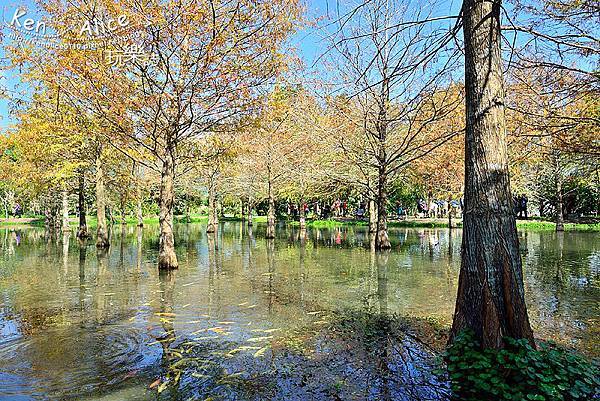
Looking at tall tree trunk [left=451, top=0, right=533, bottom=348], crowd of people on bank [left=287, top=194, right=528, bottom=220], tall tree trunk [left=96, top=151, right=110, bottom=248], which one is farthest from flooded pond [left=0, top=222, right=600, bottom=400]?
crowd of people on bank [left=287, top=194, right=528, bottom=220]

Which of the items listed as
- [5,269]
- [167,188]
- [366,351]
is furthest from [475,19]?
[5,269]

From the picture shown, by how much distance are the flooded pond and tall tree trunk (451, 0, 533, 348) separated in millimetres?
1074

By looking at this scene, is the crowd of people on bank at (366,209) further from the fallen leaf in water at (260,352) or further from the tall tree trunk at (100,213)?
the fallen leaf in water at (260,352)

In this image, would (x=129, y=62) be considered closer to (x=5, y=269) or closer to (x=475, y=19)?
(x=5, y=269)

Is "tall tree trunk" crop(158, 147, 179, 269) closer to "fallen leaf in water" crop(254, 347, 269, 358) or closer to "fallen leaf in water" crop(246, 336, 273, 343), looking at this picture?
"fallen leaf in water" crop(246, 336, 273, 343)

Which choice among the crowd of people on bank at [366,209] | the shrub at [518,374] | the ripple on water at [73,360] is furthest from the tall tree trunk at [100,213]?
the crowd of people on bank at [366,209]

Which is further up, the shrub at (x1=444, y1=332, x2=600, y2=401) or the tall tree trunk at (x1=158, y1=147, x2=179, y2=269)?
the tall tree trunk at (x1=158, y1=147, x2=179, y2=269)

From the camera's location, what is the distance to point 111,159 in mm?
24281

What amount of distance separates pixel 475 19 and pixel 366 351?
4338 mm

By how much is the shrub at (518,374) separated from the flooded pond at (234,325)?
454mm

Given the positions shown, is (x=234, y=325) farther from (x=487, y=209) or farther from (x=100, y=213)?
(x=100, y=213)

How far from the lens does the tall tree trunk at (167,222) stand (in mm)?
14141

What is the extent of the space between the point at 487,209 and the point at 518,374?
1656 millimetres

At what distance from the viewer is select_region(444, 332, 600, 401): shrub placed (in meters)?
3.87
